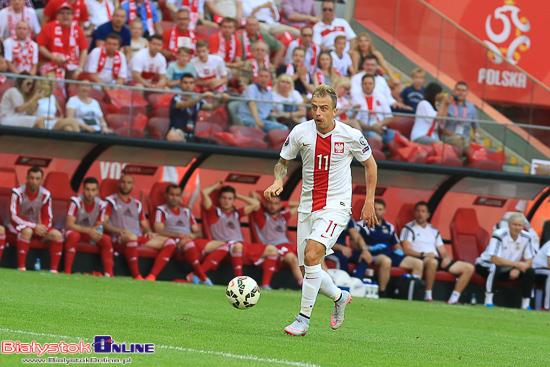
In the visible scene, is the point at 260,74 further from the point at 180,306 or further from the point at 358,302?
the point at 180,306

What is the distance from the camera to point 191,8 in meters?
18.5

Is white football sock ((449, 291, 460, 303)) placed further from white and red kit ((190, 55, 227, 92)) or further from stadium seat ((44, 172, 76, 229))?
stadium seat ((44, 172, 76, 229))

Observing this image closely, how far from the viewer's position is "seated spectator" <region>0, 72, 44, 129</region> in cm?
1428

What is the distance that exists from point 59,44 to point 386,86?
6159 mm

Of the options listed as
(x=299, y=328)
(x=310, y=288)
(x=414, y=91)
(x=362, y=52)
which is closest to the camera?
(x=299, y=328)

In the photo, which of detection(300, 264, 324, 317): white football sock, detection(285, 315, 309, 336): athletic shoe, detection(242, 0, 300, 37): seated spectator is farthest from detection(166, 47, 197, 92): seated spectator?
detection(285, 315, 309, 336): athletic shoe

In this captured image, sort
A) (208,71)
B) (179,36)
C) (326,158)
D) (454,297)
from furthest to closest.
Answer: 1. (179,36)
2. (208,71)
3. (454,297)
4. (326,158)

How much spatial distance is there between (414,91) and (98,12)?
6101mm

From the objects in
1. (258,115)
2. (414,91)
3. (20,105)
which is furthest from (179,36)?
(414,91)

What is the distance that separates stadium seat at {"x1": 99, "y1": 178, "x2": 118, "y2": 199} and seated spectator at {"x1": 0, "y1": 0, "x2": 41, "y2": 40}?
3004 millimetres

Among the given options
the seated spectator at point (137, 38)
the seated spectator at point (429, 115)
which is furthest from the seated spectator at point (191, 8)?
the seated spectator at point (429, 115)

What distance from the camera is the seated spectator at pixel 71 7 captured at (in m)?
16.7

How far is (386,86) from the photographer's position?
1811 centimetres

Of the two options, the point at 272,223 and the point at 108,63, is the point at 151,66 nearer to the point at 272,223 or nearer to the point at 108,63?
the point at 108,63
